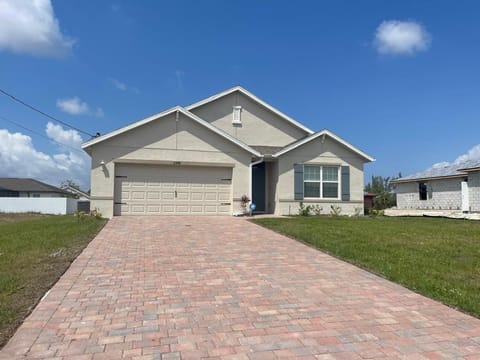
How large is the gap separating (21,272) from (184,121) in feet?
34.1

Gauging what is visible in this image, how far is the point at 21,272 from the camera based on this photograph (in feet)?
20.7

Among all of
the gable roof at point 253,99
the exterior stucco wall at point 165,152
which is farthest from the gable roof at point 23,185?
the exterior stucco wall at point 165,152

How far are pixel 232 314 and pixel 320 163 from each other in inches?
552

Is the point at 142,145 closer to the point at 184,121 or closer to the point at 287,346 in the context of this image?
the point at 184,121

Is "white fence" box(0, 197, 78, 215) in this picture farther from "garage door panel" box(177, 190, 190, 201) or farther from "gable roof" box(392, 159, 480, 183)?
"gable roof" box(392, 159, 480, 183)

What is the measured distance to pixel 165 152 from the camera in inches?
609

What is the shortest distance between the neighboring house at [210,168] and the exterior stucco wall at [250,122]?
54mm

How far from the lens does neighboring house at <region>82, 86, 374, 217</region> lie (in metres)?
15.1

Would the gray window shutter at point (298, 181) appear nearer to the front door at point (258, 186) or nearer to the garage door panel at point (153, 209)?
the front door at point (258, 186)

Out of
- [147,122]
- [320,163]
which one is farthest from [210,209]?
[320,163]

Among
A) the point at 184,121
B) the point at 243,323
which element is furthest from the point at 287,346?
the point at 184,121

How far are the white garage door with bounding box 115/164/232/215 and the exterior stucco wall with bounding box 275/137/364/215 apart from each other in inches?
103

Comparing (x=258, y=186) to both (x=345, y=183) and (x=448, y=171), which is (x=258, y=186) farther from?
(x=448, y=171)

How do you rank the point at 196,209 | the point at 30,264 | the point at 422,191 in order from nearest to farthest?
the point at 30,264, the point at 196,209, the point at 422,191
